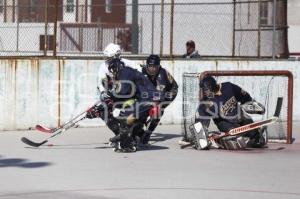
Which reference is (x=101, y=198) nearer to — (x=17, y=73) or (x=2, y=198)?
(x=2, y=198)

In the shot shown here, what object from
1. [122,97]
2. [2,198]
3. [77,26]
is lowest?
[2,198]

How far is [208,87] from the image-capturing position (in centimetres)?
1223

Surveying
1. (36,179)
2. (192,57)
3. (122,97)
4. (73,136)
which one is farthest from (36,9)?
(36,179)

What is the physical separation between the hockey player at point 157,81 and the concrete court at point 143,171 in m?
0.33

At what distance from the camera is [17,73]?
46.8ft

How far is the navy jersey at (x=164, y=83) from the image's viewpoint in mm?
12602

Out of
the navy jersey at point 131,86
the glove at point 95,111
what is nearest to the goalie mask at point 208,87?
the navy jersey at point 131,86

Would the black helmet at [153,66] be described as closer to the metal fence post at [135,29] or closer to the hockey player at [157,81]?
the hockey player at [157,81]

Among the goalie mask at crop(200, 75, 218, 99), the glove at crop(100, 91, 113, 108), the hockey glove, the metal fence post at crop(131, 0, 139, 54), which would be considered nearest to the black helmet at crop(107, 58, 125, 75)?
the glove at crop(100, 91, 113, 108)

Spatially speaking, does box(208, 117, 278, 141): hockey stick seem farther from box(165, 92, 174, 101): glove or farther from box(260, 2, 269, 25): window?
box(260, 2, 269, 25): window

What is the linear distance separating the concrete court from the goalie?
231mm

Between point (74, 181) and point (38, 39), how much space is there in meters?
11.4

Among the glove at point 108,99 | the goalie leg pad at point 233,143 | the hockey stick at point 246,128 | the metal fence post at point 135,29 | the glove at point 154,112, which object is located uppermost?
the metal fence post at point 135,29

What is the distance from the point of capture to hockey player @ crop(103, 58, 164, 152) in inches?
464
